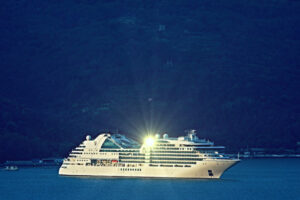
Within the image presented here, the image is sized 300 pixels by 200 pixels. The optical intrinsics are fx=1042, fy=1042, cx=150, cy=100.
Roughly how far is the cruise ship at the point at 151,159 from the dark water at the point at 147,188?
2.04 metres

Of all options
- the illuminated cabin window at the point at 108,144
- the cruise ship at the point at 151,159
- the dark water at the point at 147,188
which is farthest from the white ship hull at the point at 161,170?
the illuminated cabin window at the point at 108,144

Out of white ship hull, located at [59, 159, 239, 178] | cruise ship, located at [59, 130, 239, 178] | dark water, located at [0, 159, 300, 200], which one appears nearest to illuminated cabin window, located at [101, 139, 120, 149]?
cruise ship, located at [59, 130, 239, 178]

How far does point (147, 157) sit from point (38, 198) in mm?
28261

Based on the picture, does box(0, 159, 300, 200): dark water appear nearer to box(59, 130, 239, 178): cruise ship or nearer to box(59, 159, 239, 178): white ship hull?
box(59, 159, 239, 178): white ship hull

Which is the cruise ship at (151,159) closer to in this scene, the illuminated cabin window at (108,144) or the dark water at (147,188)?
the illuminated cabin window at (108,144)

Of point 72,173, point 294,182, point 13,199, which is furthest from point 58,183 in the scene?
point 294,182

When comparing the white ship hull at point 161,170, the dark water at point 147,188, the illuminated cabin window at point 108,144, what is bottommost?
the dark water at point 147,188

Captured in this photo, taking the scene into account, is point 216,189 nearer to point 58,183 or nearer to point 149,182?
point 149,182

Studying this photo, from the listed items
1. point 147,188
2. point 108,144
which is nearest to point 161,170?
point 108,144

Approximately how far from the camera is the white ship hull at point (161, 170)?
547 ft

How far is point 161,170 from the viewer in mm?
170250

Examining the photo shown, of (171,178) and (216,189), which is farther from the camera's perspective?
(171,178)

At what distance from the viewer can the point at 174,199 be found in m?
145

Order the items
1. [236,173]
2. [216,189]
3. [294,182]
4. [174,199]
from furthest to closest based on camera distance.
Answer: [236,173] → [294,182] → [216,189] → [174,199]
